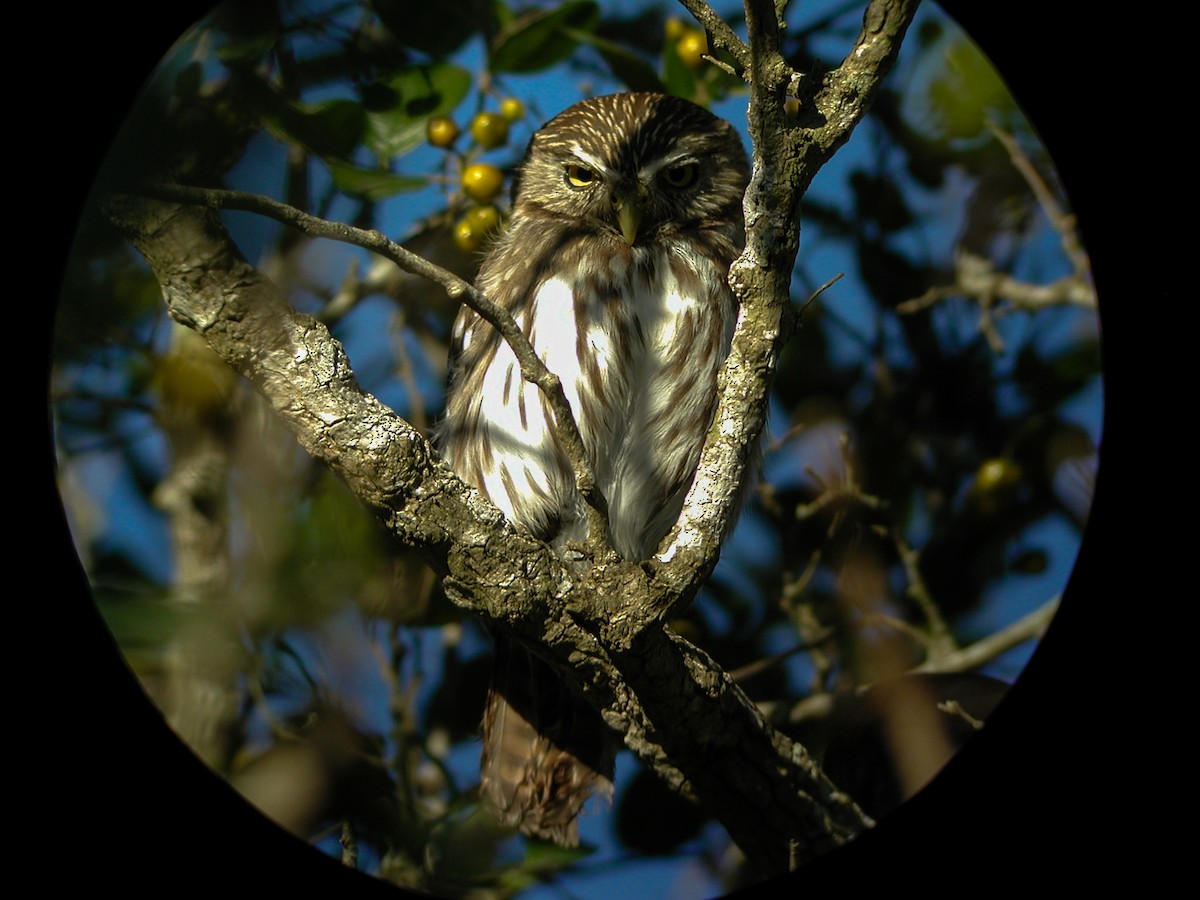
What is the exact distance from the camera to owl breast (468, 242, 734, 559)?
2.58m

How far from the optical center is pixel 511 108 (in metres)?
2.76

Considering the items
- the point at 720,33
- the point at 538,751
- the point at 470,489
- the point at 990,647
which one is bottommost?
the point at 538,751

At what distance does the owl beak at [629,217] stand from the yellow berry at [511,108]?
0.40 meters

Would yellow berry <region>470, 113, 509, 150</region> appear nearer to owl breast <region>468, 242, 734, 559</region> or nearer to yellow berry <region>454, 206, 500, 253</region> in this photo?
yellow berry <region>454, 206, 500, 253</region>

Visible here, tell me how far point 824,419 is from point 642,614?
→ 1200 mm

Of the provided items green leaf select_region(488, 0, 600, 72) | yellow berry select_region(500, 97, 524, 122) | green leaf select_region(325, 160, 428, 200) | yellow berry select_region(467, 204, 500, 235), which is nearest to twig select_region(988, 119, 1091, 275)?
green leaf select_region(488, 0, 600, 72)

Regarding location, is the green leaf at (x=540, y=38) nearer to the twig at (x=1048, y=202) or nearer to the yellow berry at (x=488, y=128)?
the yellow berry at (x=488, y=128)

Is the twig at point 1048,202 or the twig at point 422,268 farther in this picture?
the twig at point 1048,202

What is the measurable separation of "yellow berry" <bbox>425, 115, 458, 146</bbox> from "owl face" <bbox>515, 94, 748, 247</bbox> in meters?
0.32

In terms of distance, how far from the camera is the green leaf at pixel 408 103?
2531mm

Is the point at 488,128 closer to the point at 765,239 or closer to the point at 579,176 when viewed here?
the point at 579,176

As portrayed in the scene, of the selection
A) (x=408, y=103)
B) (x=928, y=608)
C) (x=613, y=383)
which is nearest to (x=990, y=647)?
(x=928, y=608)

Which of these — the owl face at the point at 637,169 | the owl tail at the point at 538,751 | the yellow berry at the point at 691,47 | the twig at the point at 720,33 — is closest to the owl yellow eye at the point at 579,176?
the owl face at the point at 637,169

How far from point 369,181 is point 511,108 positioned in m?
0.48
